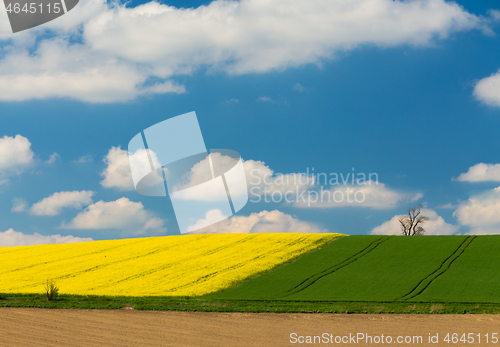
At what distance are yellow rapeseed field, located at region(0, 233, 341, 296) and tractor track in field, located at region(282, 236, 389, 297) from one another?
4.07 metres

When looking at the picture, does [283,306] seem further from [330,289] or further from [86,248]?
[86,248]

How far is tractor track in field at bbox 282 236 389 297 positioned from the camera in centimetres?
2865

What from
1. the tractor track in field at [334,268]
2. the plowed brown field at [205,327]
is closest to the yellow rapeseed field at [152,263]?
the tractor track in field at [334,268]

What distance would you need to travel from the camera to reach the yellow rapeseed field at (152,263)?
2977 centimetres

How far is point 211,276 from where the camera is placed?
31734 mm

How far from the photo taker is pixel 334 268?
34000 mm

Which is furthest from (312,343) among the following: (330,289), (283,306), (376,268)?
(376,268)

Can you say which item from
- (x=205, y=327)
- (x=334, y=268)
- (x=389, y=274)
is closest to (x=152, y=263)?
(x=334, y=268)

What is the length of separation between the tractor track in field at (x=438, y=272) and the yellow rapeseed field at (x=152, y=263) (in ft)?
35.5

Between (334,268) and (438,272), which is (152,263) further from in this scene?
(438,272)

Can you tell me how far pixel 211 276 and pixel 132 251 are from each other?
14.7 m

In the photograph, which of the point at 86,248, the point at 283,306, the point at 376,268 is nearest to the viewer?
the point at 283,306

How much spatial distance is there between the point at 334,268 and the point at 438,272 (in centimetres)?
737

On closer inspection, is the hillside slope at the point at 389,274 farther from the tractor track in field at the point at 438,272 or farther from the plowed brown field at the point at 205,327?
the plowed brown field at the point at 205,327
